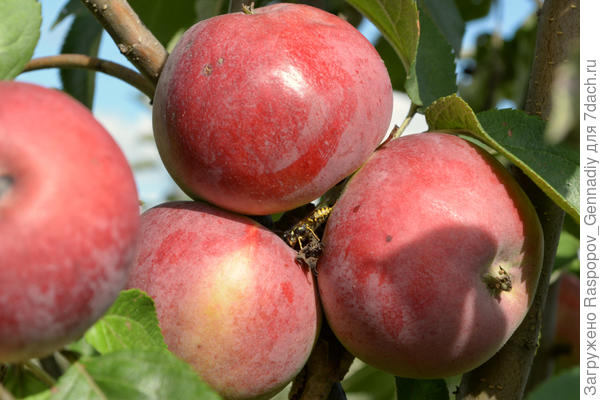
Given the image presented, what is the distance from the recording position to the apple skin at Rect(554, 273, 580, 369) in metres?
2.14

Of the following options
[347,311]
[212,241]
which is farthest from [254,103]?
[347,311]

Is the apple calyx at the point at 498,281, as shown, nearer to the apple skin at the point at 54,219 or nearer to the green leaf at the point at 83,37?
the apple skin at the point at 54,219

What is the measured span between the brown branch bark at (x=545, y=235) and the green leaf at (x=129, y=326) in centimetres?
53

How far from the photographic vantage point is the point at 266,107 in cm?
86

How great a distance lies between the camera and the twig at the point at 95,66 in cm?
107

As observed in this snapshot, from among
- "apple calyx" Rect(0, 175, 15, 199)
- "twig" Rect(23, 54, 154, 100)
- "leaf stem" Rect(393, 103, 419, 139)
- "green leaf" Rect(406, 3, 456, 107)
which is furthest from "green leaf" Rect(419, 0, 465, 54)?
"apple calyx" Rect(0, 175, 15, 199)

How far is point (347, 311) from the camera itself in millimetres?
918

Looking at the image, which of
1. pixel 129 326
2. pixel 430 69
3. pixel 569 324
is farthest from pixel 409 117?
pixel 569 324

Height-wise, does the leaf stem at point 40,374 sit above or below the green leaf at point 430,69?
above

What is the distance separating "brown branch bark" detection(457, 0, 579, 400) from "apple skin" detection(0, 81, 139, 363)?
26.0 inches

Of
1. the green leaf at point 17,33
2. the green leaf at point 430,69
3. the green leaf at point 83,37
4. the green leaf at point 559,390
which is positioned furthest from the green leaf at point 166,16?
the green leaf at point 559,390

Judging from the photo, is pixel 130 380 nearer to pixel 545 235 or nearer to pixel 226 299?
pixel 226 299

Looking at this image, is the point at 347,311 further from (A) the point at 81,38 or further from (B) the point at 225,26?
(A) the point at 81,38
